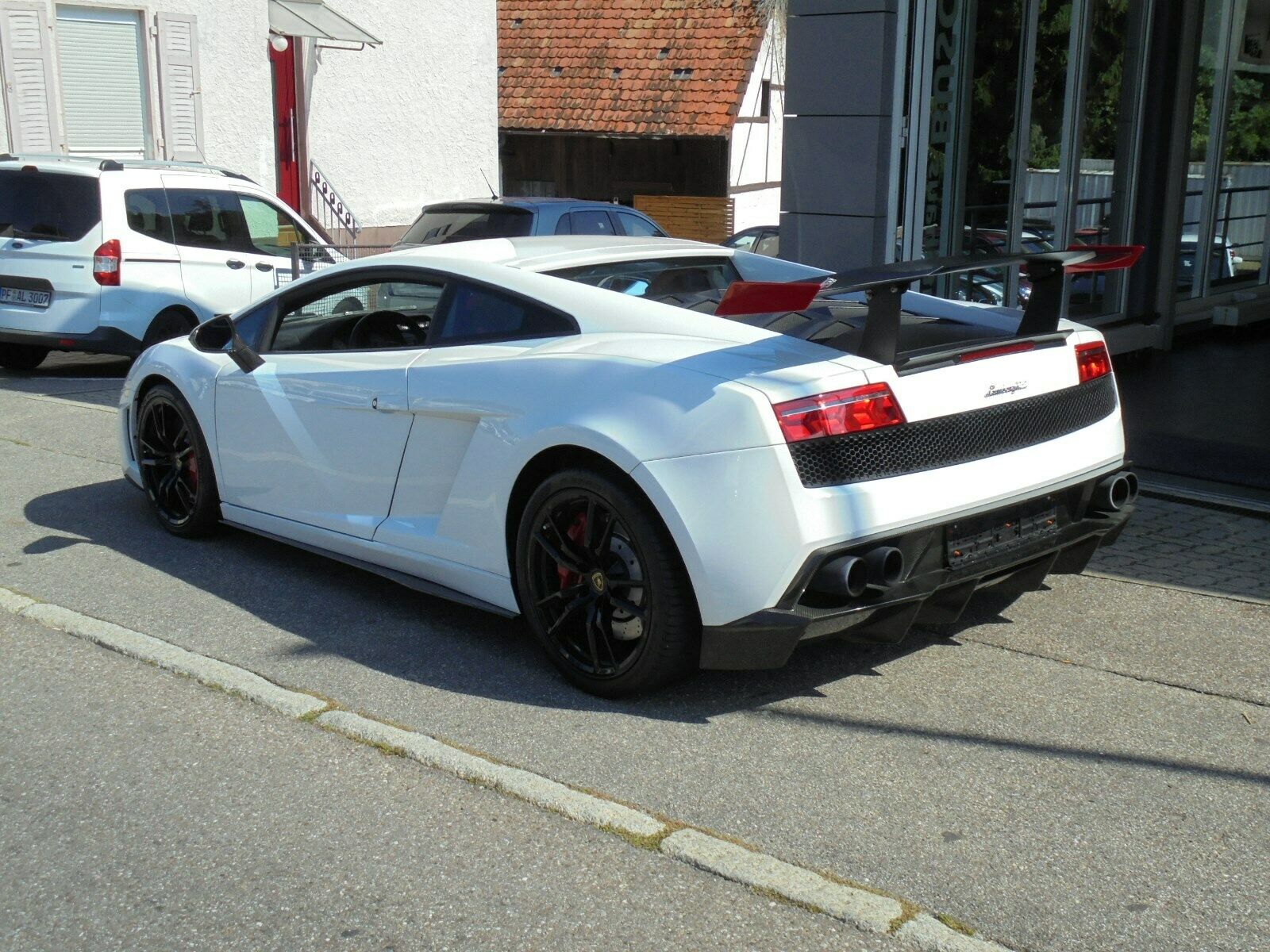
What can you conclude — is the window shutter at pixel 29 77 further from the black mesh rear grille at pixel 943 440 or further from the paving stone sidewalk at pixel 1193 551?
the black mesh rear grille at pixel 943 440

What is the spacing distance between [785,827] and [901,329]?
6.52ft

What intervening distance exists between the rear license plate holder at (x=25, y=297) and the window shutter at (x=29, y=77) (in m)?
5.65

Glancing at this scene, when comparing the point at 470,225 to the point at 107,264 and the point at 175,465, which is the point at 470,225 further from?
the point at 175,465

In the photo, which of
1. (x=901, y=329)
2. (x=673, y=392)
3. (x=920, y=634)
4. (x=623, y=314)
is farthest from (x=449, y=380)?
(x=920, y=634)

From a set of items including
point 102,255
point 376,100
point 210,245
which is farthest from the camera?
point 376,100

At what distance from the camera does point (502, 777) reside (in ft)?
13.3

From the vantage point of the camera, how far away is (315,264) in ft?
42.8

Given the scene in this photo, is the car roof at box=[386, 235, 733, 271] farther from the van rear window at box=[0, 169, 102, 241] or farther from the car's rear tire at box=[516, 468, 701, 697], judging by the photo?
the van rear window at box=[0, 169, 102, 241]

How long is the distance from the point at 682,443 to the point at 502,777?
3.54ft

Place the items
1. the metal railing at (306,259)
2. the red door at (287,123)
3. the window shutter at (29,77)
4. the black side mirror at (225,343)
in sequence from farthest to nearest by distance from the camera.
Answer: the red door at (287,123)
the window shutter at (29,77)
the metal railing at (306,259)
the black side mirror at (225,343)

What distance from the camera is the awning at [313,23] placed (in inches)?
746

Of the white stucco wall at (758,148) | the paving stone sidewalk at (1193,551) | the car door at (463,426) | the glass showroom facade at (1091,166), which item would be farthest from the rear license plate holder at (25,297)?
the white stucco wall at (758,148)

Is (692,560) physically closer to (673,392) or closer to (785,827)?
(673,392)

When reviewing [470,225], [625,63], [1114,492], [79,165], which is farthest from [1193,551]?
[625,63]
